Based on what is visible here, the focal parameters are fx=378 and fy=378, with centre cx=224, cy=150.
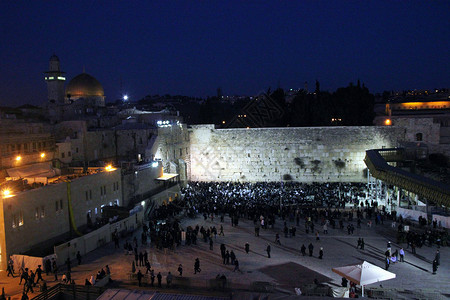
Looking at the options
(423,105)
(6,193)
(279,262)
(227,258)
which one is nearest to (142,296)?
(227,258)

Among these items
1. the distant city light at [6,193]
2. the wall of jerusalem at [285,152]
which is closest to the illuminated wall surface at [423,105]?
the wall of jerusalem at [285,152]

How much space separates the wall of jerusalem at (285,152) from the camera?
1056 inches

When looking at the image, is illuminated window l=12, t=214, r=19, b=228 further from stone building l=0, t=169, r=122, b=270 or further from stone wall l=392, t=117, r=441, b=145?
stone wall l=392, t=117, r=441, b=145

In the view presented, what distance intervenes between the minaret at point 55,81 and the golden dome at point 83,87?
72 cm

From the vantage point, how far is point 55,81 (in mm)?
30984

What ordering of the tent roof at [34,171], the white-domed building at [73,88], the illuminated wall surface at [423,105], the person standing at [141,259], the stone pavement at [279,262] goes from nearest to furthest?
the stone pavement at [279,262], the person standing at [141,259], the tent roof at [34,171], the white-domed building at [73,88], the illuminated wall surface at [423,105]

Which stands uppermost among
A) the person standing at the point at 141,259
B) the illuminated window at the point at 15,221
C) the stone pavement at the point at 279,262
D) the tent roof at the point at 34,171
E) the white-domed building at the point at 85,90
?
the white-domed building at the point at 85,90

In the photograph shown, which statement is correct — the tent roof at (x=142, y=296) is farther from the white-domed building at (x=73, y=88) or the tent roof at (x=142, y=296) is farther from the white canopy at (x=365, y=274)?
the white-domed building at (x=73, y=88)

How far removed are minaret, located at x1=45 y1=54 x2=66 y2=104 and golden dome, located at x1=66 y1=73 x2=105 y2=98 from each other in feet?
2.36

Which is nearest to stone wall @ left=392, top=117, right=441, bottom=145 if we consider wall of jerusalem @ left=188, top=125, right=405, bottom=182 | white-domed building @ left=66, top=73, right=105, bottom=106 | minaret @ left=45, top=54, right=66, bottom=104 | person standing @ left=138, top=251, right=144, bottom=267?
wall of jerusalem @ left=188, top=125, right=405, bottom=182

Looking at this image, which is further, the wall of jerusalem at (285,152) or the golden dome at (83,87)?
the golden dome at (83,87)

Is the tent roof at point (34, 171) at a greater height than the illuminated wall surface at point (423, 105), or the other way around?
the illuminated wall surface at point (423, 105)

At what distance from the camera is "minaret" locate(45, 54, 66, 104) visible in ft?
101

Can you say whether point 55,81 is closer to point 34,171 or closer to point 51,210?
point 34,171
